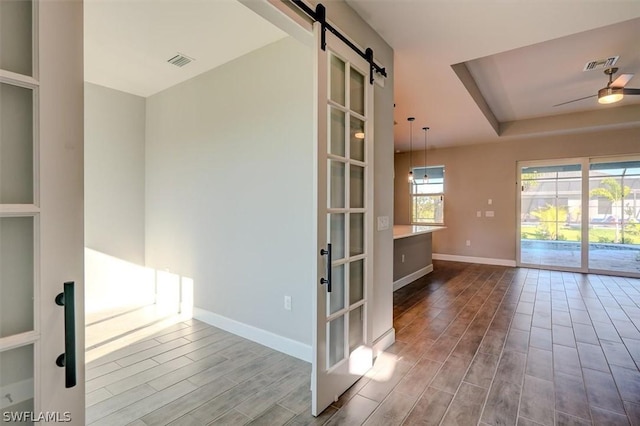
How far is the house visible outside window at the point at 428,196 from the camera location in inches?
306

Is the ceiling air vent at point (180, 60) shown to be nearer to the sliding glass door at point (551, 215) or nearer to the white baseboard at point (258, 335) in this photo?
the white baseboard at point (258, 335)

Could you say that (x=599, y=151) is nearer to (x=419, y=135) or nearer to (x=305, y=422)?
(x=419, y=135)

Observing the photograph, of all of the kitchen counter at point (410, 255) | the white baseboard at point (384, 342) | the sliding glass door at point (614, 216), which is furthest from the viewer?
the sliding glass door at point (614, 216)

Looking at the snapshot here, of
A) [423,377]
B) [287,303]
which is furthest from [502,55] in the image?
[287,303]

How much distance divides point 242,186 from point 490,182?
20.2 ft

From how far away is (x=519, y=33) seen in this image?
99.9 inches

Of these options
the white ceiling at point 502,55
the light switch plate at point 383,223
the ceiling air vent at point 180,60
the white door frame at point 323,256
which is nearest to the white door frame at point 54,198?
the white door frame at point 323,256

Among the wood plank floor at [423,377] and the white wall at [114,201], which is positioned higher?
the white wall at [114,201]

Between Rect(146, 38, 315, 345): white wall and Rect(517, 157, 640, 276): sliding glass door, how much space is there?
6071mm

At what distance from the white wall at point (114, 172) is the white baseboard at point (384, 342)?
3.43 m

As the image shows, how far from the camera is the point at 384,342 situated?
2762 mm

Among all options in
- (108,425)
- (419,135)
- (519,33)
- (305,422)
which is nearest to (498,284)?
(419,135)

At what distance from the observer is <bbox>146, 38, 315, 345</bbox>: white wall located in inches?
105

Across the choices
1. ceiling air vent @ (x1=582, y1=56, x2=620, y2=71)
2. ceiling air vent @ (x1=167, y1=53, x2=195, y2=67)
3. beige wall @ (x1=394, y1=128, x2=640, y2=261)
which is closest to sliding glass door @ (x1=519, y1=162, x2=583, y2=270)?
beige wall @ (x1=394, y1=128, x2=640, y2=261)
